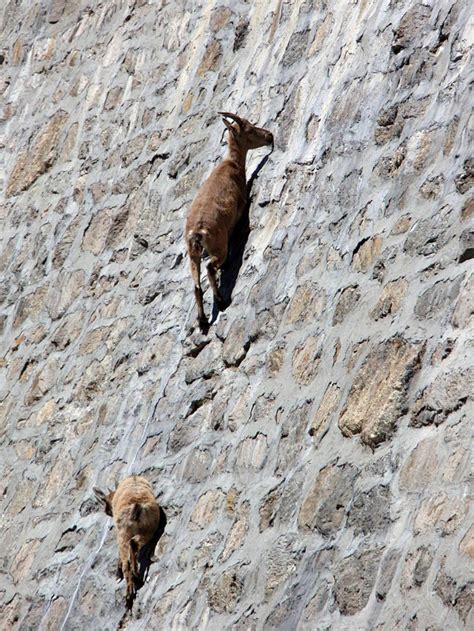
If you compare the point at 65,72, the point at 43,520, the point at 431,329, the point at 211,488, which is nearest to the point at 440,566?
the point at 431,329

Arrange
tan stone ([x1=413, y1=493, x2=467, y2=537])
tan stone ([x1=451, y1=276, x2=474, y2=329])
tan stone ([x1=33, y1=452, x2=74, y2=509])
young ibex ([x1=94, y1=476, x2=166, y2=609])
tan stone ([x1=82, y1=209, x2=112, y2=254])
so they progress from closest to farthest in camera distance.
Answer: tan stone ([x1=413, y1=493, x2=467, y2=537])
tan stone ([x1=451, y1=276, x2=474, y2=329])
young ibex ([x1=94, y1=476, x2=166, y2=609])
tan stone ([x1=33, y1=452, x2=74, y2=509])
tan stone ([x1=82, y1=209, x2=112, y2=254])

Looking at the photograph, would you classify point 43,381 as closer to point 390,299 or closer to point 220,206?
point 220,206

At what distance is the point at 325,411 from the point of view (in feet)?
22.2

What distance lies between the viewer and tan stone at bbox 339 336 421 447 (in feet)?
20.3

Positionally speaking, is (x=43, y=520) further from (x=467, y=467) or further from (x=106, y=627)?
(x=467, y=467)

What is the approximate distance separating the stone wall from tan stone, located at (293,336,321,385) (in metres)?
0.02

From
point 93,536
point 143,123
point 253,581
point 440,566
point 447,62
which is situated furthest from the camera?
point 143,123

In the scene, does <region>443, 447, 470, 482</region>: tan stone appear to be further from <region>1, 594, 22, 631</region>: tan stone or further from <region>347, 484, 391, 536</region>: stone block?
<region>1, 594, 22, 631</region>: tan stone

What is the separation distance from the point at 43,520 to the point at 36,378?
4.66 ft

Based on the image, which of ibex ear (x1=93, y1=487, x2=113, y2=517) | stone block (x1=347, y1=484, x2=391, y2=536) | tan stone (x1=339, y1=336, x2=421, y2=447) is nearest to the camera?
stone block (x1=347, y1=484, x2=391, y2=536)

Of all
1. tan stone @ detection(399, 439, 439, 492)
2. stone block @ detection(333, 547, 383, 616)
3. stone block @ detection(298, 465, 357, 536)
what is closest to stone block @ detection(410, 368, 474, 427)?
tan stone @ detection(399, 439, 439, 492)

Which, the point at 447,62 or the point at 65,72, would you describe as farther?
the point at 65,72

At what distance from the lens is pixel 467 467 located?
552cm

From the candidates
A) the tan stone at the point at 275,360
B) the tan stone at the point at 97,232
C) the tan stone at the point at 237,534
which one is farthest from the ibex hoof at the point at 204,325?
the tan stone at the point at 97,232
